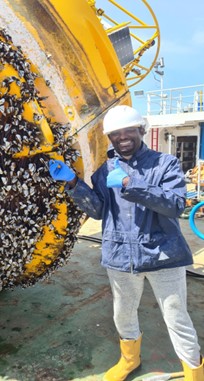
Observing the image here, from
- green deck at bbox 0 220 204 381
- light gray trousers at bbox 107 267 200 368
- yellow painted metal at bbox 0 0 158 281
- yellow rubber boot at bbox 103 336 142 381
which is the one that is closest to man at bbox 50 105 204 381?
light gray trousers at bbox 107 267 200 368

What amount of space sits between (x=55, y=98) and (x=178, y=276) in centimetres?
150

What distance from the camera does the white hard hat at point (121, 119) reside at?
2.46 metres

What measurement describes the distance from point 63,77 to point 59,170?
2.32ft

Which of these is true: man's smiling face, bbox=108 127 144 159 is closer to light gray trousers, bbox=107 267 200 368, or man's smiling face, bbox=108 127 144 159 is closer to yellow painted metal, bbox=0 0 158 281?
yellow painted metal, bbox=0 0 158 281

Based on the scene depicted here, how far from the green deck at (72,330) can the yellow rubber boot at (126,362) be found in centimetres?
7

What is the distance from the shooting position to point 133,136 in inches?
98.8

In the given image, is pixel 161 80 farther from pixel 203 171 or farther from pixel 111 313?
pixel 111 313

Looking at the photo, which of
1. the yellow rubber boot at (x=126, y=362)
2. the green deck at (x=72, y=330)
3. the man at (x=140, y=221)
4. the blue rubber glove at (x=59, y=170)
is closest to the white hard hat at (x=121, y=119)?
the man at (x=140, y=221)

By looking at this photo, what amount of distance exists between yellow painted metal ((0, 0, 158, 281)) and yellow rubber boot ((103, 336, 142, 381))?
0.88 m

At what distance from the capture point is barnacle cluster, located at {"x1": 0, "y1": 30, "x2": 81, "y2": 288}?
2217 millimetres

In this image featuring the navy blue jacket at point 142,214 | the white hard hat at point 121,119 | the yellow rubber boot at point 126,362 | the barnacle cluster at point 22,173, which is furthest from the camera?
the yellow rubber boot at point 126,362

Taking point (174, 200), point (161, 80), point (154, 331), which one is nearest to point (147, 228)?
point (174, 200)

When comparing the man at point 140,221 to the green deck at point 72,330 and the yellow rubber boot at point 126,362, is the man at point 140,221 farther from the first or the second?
the green deck at point 72,330

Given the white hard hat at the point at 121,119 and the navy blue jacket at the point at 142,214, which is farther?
the white hard hat at the point at 121,119
